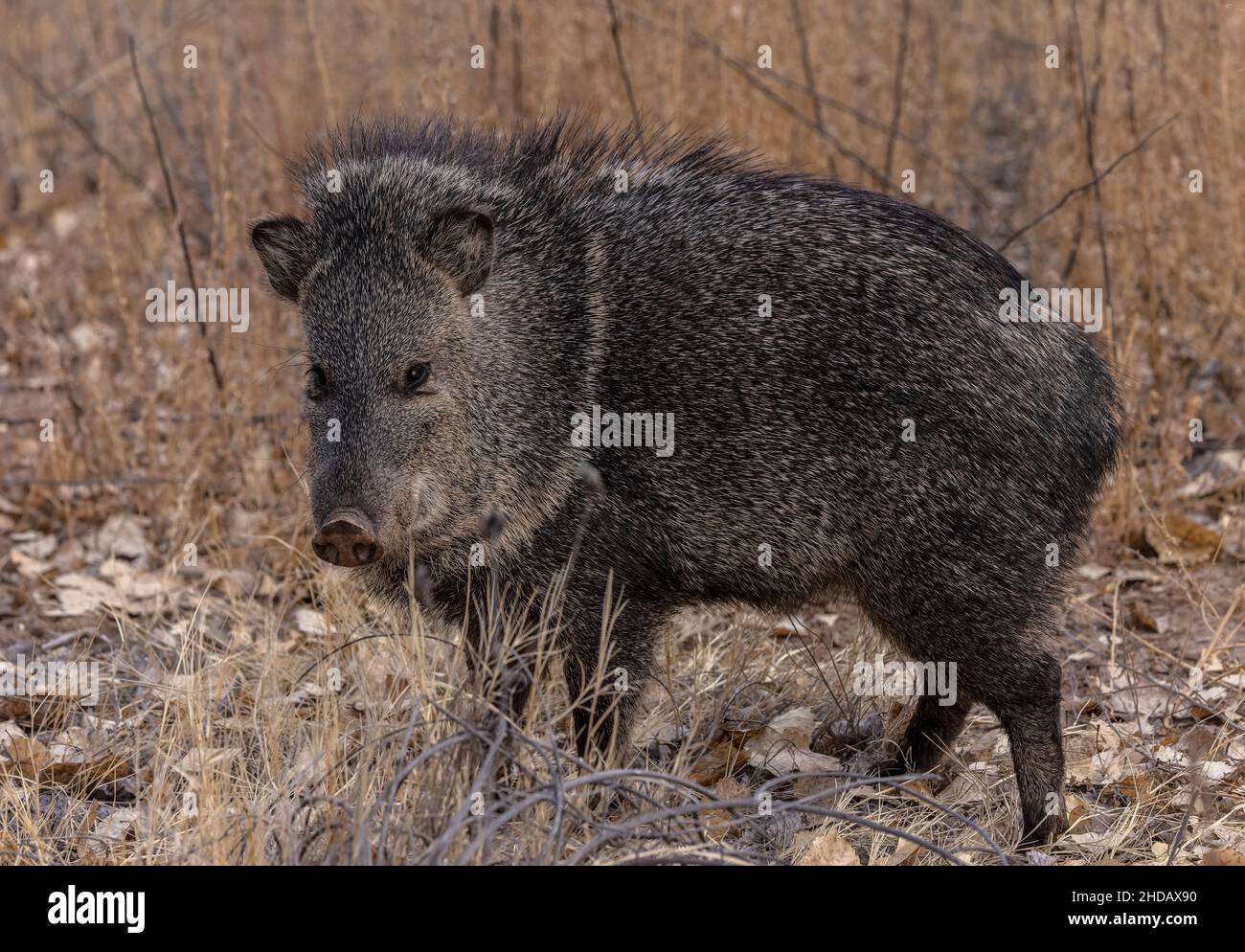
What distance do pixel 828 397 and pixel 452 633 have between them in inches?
46.8

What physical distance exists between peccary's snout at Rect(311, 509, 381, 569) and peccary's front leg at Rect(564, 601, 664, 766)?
0.62 m

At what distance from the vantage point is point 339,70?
26.2 ft

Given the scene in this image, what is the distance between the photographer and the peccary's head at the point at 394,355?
3314 millimetres

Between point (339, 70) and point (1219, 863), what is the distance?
252 inches

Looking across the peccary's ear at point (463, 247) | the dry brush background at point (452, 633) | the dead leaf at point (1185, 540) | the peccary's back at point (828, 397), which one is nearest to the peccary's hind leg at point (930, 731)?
the dry brush background at point (452, 633)

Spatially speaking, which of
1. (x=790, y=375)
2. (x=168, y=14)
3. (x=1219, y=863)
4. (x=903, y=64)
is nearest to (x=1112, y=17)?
(x=903, y=64)

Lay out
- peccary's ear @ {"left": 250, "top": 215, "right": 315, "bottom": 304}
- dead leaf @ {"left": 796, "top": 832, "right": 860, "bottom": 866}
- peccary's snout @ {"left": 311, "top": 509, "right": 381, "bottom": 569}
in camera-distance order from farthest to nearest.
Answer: peccary's ear @ {"left": 250, "top": 215, "right": 315, "bottom": 304}, dead leaf @ {"left": 796, "top": 832, "right": 860, "bottom": 866}, peccary's snout @ {"left": 311, "top": 509, "right": 381, "bottom": 569}

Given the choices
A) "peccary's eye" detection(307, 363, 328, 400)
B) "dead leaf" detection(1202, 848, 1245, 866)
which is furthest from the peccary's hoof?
"peccary's eye" detection(307, 363, 328, 400)

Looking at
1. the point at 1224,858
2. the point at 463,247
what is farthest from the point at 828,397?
the point at 1224,858

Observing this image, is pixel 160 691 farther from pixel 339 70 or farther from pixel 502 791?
pixel 339 70

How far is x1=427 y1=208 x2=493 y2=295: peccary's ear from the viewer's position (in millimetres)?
3490

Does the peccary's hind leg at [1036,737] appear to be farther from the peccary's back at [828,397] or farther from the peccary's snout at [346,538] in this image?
the peccary's snout at [346,538]

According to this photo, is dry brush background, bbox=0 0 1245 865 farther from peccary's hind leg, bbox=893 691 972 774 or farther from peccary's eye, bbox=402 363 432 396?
peccary's eye, bbox=402 363 432 396

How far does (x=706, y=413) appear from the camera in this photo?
358cm
